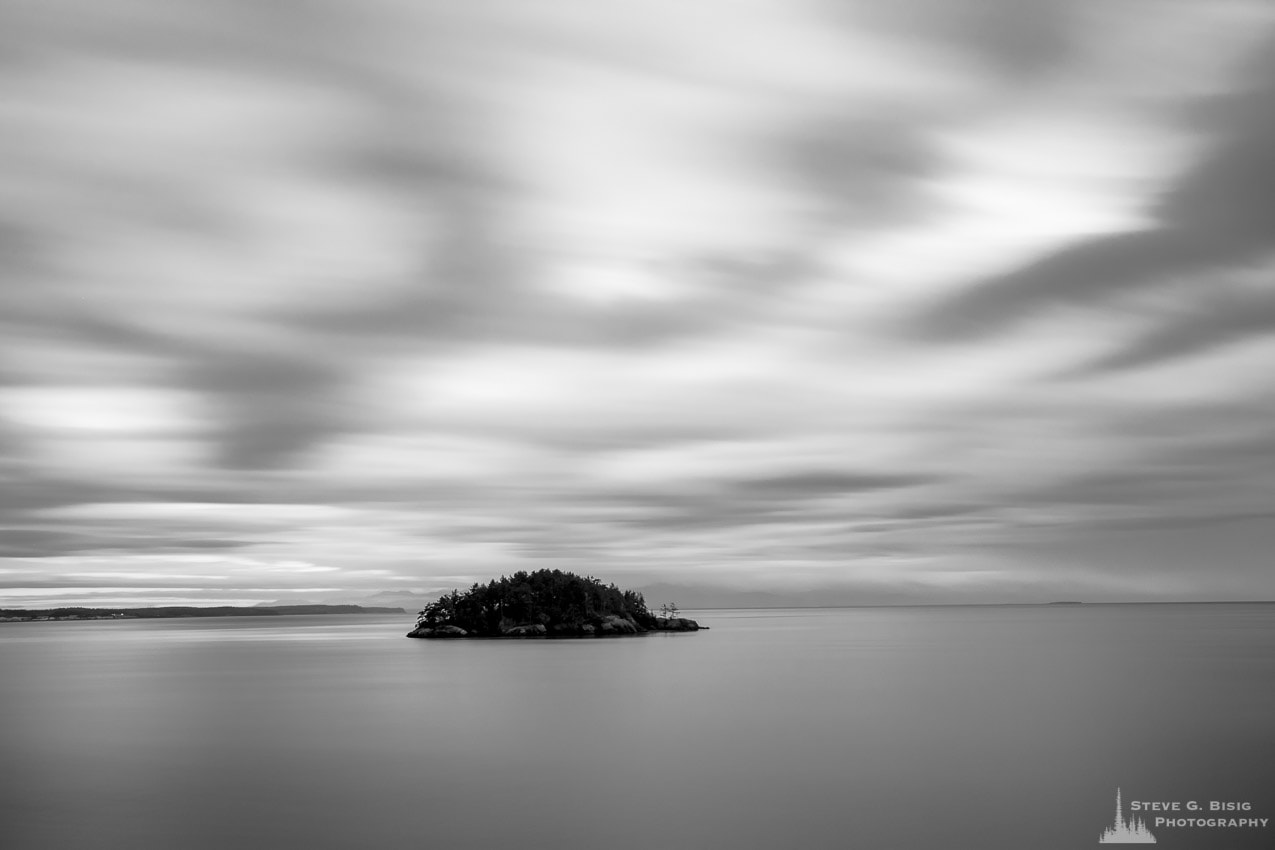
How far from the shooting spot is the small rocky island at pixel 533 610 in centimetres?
16825

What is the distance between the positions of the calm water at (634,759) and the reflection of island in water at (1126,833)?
57 centimetres

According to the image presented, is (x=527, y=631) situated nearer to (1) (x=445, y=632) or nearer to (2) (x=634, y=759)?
(1) (x=445, y=632)

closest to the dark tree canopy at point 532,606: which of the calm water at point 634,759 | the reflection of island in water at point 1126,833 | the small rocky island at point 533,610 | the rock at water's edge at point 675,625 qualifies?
the small rocky island at point 533,610

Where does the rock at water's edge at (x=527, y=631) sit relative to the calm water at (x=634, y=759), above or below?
below

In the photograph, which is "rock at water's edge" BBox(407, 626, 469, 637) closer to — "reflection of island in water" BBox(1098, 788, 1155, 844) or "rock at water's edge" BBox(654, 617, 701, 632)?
"rock at water's edge" BBox(654, 617, 701, 632)

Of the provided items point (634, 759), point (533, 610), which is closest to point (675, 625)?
point (533, 610)

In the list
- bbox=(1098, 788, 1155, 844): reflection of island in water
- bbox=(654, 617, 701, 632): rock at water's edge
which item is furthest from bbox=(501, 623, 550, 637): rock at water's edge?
bbox=(1098, 788, 1155, 844): reflection of island in water

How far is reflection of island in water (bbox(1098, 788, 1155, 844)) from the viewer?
22.2 metres

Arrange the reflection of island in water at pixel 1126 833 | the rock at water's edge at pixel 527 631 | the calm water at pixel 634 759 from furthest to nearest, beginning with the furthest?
the rock at water's edge at pixel 527 631, the calm water at pixel 634 759, the reflection of island in water at pixel 1126 833

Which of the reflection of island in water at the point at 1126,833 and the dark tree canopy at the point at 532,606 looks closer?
the reflection of island in water at the point at 1126,833

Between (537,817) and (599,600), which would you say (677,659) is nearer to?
(537,817)

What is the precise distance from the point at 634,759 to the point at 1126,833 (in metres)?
16.5

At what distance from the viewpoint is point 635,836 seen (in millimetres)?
24203

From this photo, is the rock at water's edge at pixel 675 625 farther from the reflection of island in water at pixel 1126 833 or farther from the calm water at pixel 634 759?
the reflection of island in water at pixel 1126 833
